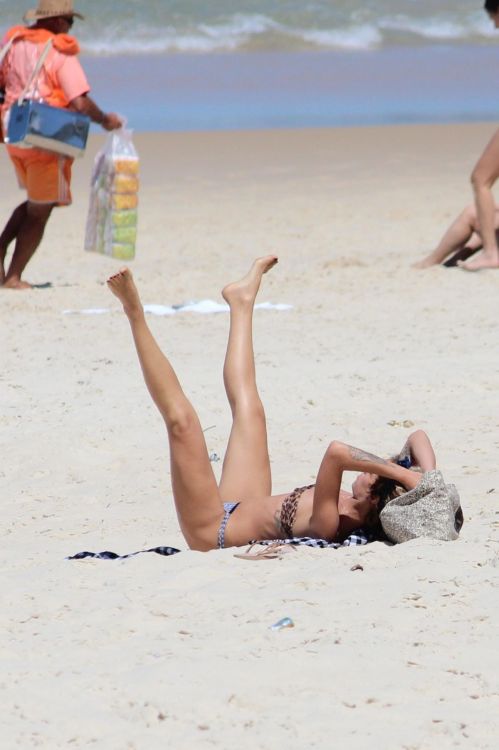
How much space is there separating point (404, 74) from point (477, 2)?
8368mm

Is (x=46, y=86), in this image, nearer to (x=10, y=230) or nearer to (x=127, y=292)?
(x=10, y=230)

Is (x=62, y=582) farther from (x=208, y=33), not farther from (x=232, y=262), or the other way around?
(x=208, y=33)

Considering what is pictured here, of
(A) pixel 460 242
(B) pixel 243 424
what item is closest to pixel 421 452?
(B) pixel 243 424

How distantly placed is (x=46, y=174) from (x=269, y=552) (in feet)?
16.7

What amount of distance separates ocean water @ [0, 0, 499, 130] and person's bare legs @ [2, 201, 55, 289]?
33.2 feet

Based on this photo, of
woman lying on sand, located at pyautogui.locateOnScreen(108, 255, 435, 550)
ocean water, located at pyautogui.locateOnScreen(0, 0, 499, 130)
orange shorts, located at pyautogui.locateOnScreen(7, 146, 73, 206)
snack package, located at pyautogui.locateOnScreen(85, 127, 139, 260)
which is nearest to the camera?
woman lying on sand, located at pyautogui.locateOnScreen(108, 255, 435, 550)

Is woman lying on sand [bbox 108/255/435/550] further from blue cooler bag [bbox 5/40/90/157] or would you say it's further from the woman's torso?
blue cooler bag [bbox 5/40/90/157]

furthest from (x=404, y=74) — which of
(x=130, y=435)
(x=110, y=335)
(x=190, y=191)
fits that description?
(x=130, y=435)

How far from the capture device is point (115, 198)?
896 centimetres

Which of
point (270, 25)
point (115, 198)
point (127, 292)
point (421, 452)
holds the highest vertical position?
point (127, 292)

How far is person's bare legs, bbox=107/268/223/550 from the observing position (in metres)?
4.57

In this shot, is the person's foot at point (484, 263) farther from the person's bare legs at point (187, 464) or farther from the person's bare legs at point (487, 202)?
the person's bare legs at point (187, 464)

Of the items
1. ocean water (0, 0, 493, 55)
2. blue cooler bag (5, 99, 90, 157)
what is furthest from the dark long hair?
ocean water (0, 0, 493, 55)

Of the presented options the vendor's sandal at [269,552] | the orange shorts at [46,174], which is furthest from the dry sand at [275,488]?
the orange shorts at [46,174]
